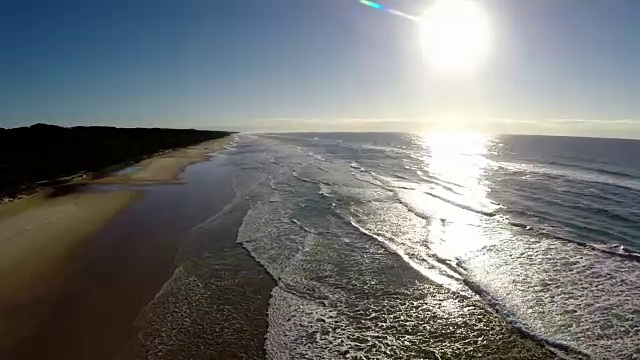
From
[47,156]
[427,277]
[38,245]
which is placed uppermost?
[47,156]

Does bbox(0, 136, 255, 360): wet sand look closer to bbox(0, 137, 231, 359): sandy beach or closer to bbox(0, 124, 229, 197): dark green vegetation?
bbox(0, 137, 231, 359): sandy beach

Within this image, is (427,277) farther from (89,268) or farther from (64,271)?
(64,271)

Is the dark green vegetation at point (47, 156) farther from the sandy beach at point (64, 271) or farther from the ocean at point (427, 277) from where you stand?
the ocean at point (427, 277)

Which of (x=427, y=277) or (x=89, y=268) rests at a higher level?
(x=89, y=268)

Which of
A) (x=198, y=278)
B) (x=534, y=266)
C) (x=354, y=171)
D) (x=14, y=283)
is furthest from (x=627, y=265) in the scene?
(x=354, y=171)

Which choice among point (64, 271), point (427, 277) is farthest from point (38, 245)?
point (427, 277)

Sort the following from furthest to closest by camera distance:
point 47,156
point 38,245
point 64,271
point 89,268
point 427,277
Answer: point 47,156, point 38,245, point 89,268, point 427,277, point 64,271

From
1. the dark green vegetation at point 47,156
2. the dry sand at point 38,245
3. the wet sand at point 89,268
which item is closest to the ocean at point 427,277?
the wet sand at point 89,268

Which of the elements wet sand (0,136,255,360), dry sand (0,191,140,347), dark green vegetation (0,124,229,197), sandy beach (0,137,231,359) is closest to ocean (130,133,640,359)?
wet sand (0,136,255,360)
